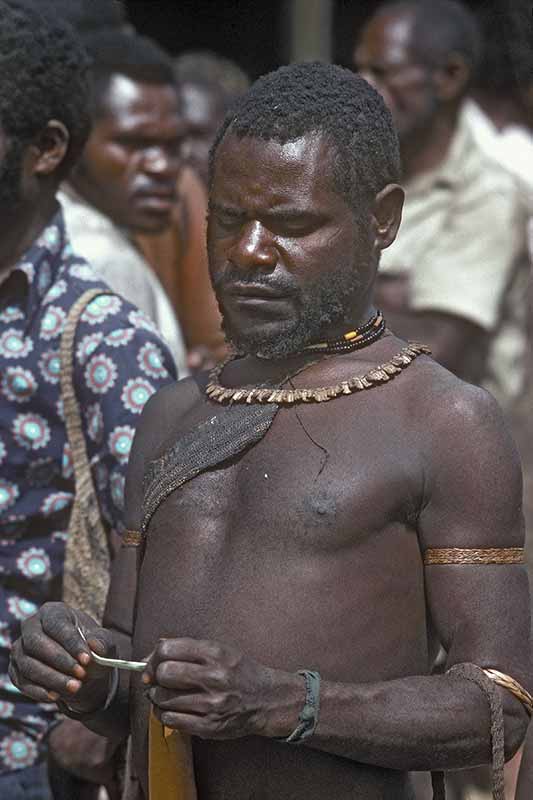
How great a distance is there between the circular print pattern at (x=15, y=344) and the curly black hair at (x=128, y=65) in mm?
2315

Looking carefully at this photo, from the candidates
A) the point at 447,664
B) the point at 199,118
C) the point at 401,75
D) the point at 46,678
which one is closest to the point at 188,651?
the point at 46,678

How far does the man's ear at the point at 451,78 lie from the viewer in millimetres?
6832

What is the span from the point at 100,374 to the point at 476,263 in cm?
332

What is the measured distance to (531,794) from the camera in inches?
97.3

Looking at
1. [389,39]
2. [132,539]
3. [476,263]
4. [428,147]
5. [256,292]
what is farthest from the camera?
[389,39]

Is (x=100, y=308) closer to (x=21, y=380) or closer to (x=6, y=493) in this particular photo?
(x=21, y=380)

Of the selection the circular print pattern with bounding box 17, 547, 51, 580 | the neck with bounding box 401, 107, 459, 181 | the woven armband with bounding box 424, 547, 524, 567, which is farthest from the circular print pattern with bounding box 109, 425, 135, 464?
the neck with bounding box 401, 107, 459, 181

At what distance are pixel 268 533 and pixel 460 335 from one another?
398cm

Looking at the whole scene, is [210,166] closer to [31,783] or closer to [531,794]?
[531,794]

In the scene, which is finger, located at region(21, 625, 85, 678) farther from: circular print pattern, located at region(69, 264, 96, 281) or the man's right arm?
circular print pattern, located at region(69, 264, 96, 281)

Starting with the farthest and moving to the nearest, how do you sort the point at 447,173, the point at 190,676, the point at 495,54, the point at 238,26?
the point at 238,26, the point at 495,54, the point at 447,173, the point at 190,676

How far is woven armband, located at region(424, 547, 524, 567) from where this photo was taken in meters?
2.30

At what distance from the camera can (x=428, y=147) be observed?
22.1 feet

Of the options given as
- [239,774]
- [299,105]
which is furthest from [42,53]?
[239,774]
